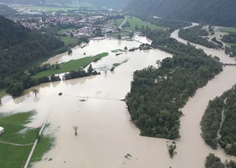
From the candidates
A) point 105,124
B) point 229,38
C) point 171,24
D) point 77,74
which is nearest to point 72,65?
point 77,74

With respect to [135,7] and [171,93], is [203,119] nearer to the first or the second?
[171,93]

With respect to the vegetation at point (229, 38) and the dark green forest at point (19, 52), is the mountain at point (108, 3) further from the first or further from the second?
the dark green forest at point (19, 52)

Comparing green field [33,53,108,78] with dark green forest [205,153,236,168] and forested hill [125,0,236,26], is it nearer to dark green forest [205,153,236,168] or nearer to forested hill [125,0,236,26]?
dark green forest [205,153,236,168]

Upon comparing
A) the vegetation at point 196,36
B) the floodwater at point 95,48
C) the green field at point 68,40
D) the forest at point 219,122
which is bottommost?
the floodwater at point 95,48

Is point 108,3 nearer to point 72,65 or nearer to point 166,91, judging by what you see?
point 72,65

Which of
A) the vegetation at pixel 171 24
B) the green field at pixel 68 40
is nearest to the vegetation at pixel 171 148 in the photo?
the green field at pixel 68 40

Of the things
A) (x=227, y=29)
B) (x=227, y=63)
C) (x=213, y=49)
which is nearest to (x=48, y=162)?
→ (x=227, y=63)
